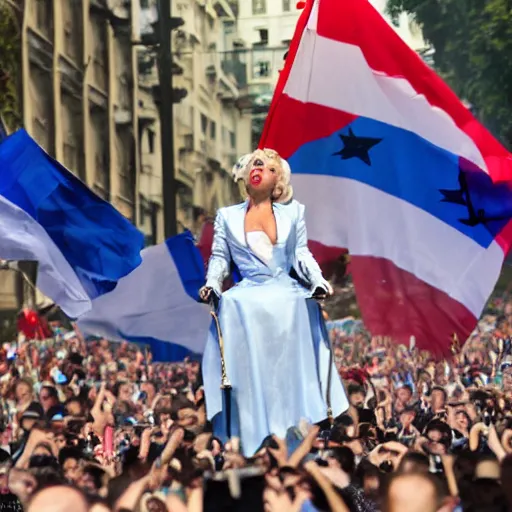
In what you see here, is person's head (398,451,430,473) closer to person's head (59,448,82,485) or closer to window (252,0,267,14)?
person's head (59,448,82,485)

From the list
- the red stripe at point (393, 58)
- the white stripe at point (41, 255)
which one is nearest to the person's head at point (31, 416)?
the white stripe at point (41, 255)

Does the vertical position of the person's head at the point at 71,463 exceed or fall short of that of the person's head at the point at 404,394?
it exceeds it

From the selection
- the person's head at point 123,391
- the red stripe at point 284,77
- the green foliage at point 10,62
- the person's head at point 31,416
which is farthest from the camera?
the green foliage at point 10,62

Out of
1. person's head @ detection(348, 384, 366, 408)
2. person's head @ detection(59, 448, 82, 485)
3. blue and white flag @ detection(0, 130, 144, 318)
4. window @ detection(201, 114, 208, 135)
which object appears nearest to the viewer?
person's head @ detection(59, 448, 82, 485)

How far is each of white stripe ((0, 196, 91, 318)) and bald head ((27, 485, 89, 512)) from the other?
479 cm

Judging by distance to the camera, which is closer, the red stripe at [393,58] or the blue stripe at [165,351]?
the red stripe at [393,58]

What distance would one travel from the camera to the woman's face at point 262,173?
732 cm

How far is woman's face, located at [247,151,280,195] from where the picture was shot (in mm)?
7320

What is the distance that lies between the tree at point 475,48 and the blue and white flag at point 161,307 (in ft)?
32.0

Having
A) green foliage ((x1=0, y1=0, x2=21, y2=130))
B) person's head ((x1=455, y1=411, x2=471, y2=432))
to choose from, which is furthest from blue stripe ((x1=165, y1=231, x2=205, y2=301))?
green foliage ((x1=0, y1=0, x2=21, y2=130))

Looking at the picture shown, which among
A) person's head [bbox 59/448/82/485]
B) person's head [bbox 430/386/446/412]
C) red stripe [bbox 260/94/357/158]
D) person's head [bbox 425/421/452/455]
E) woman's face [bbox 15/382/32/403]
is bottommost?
woman's face [bbox 15/382/32/403]

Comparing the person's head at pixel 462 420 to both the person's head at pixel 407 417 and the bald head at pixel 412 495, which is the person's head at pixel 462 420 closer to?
the person's head at pixel 407 417

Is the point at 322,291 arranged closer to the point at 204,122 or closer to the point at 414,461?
the point at 414,461

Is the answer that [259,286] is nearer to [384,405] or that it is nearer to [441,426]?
[441,426]
